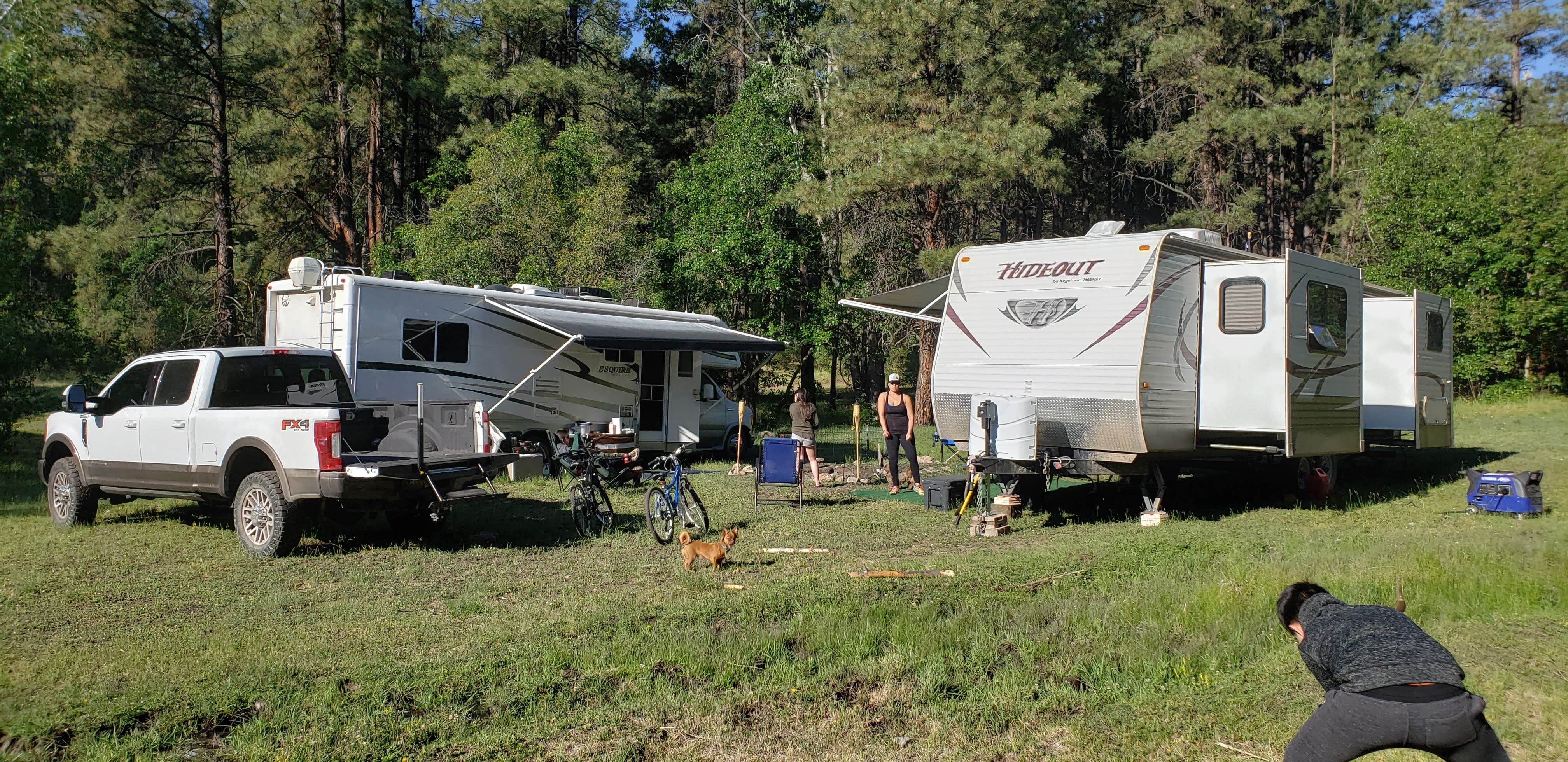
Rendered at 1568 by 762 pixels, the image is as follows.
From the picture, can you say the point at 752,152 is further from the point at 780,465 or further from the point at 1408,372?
the point at 1408,372

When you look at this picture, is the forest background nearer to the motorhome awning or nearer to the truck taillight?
the motorhome awning

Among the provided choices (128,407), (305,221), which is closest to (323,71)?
(305,221)

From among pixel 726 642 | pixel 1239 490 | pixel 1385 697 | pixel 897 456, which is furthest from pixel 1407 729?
pixel 1239 490

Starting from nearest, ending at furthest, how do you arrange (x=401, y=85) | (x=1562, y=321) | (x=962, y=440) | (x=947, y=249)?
(x=962, y=440)
(x=947, y=249)
(x=1562, y=321)
(x=401, y=85)

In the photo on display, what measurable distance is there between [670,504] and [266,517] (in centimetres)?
328

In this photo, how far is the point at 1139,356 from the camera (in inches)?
386

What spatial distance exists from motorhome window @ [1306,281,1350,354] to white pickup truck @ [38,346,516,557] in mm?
Answer: 8061

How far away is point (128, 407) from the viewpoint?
9.55 metres

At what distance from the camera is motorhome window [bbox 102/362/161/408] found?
31.6ft

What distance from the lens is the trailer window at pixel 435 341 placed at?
12602mm

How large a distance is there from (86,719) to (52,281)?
2533 centimetres

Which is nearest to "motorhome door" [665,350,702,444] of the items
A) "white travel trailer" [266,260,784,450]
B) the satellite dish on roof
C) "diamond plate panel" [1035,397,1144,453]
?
"white travel trailer" [266,260,784,450]

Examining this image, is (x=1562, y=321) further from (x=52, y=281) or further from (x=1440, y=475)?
(x=52, y=281)

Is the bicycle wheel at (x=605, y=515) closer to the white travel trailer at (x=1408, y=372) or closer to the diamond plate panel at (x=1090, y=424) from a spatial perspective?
the diamond plate panel at (x=1090, y=424)
